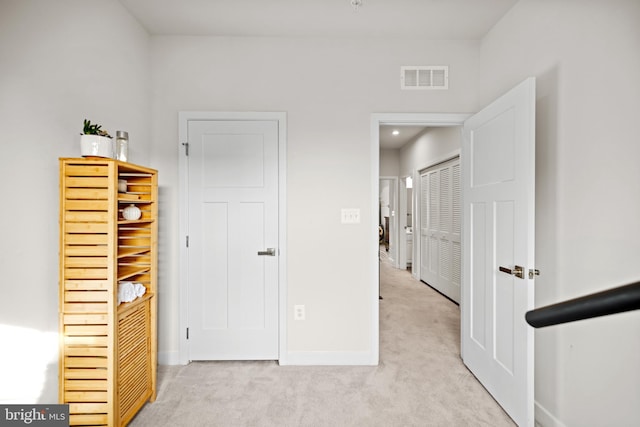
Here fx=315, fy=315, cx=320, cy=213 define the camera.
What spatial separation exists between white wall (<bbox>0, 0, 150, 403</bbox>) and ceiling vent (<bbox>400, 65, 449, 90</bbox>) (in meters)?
2.26

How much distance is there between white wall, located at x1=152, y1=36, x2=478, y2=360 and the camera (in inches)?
103

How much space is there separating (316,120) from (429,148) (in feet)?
10.7

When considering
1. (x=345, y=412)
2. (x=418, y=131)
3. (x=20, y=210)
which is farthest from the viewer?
(x=418, y=131)

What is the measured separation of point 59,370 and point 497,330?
2579 millimetres

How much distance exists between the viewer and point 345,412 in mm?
2035

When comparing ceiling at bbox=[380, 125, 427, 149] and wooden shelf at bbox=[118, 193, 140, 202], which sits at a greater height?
ceiling at bbox=[380, 125, 427, 149]

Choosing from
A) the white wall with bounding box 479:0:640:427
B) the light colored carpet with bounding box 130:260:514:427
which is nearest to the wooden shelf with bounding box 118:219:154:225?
the light colored carpet with bounding box 130:260:514:427

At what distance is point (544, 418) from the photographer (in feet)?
6.19

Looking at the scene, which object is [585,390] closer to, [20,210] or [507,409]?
[507,409]

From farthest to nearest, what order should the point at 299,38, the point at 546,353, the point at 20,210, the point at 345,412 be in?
1. the point at 299,38
2. the point at 345,412
3. the point at 546,353
4. the point at 20,210

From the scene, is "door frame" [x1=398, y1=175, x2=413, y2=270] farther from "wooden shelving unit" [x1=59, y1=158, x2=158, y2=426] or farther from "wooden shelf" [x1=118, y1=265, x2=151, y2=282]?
"wooden shelving unit" [x1=59, y1=158, x2=158, y2=426]

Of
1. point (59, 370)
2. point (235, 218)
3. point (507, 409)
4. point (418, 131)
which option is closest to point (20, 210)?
point (59, 370)

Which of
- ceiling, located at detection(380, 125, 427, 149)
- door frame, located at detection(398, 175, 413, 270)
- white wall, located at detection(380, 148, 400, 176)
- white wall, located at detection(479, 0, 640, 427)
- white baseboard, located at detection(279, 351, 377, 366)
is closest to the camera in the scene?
white wall, located at detection(479, 0, 640, 427)

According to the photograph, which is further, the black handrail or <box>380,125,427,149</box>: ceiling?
<box>380,125,427,149</box>: ceiling
